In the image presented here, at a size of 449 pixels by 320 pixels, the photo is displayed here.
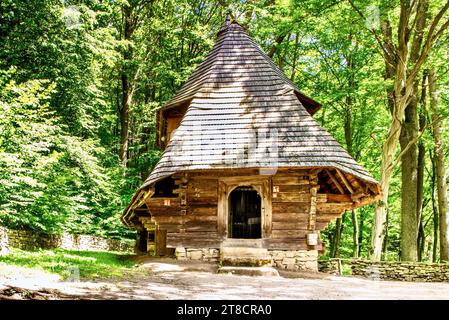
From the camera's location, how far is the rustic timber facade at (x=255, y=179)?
10328 mm

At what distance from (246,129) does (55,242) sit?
8.64 m

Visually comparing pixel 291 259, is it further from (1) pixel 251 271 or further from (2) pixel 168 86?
(2) pixel 168 86

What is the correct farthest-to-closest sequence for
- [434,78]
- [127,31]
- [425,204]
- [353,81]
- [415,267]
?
1. [425,204]
2. [127,31]
3. [353,81]
4. [434,78]
5. [415,267]

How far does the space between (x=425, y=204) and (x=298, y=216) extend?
688 inches

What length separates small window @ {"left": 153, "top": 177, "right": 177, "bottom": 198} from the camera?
11.5 m

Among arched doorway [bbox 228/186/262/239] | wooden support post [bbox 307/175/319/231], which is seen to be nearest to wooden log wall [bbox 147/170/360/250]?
wooden support post [bbox 307/175/319/231]

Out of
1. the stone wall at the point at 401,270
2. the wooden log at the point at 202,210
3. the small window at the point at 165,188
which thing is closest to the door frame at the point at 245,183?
the wooden log at the point at 202,210

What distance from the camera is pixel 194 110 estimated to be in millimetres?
11617

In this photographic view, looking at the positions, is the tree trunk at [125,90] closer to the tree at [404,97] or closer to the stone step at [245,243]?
the stone step at [245,243]

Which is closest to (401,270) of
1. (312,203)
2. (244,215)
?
(312,203)

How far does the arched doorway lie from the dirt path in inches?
188

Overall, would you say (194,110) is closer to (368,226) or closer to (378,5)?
(378,5)

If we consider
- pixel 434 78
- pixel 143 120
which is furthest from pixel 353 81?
pixel 143 120

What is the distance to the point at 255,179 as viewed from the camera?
36.0 feet
